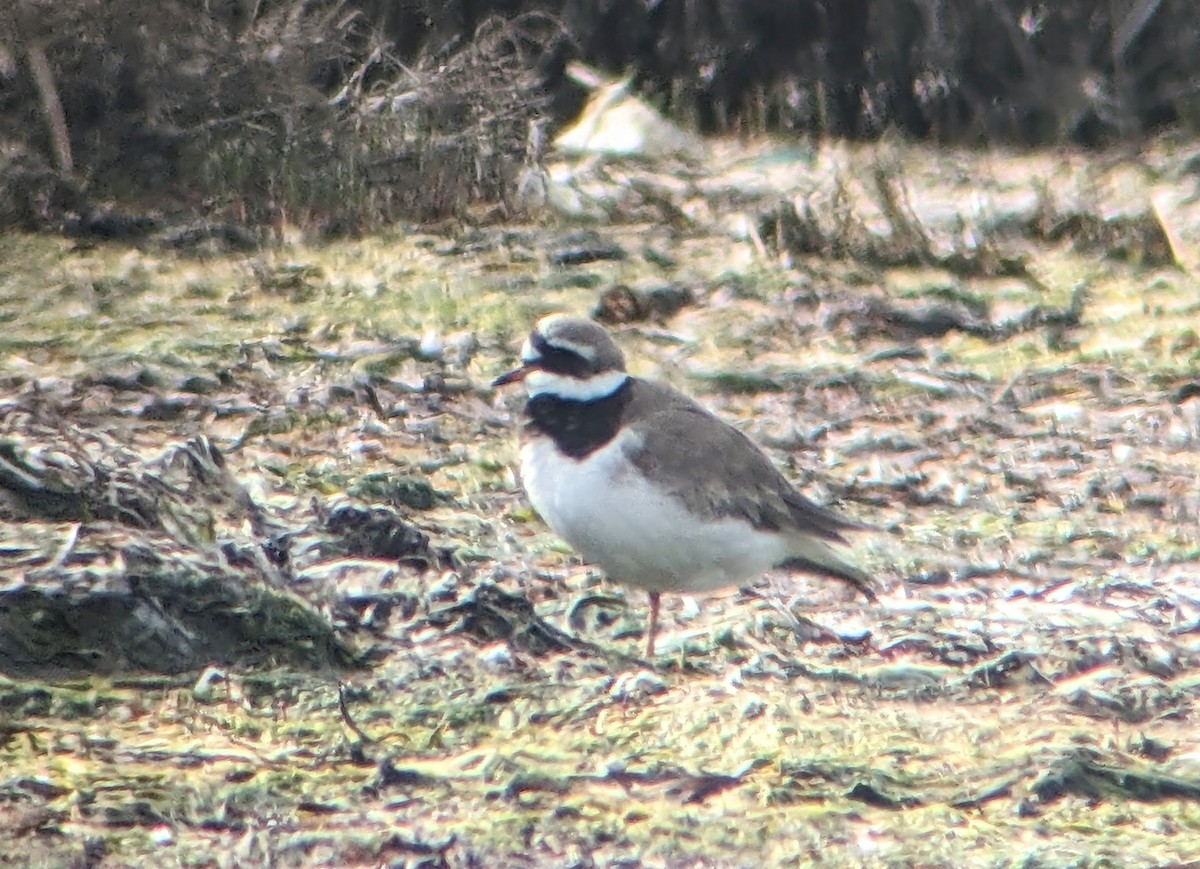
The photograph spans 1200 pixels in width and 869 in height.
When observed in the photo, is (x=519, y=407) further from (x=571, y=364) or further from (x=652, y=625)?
(x=652, y=625)

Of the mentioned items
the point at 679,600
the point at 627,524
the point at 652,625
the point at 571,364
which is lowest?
the point at 679,600

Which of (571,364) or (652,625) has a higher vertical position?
(571,364)

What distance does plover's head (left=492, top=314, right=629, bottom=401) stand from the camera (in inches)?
222

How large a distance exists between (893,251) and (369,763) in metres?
5.82

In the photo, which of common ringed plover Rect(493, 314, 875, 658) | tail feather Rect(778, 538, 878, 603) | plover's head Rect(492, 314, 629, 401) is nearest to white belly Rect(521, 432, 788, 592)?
common ringed plover Rect(493, 314, 875, 658)

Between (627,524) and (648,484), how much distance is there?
0.53 feet

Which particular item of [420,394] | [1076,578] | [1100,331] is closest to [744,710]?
[1076,578]

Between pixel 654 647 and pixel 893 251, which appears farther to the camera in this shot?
pixel 893 251

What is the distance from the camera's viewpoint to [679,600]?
6.08 m

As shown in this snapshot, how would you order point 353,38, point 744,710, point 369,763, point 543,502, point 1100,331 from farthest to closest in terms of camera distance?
point 353,38 < point 1100,331 < point 543,502 < point 744,710 < point 369,763

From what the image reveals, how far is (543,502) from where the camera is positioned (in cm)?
539

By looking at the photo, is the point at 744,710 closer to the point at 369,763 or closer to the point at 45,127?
the point at 369,763

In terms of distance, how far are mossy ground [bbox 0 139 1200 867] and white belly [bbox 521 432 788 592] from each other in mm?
259

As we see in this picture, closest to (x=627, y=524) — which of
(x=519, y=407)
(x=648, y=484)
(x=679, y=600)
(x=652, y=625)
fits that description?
(x=648, y=484)
